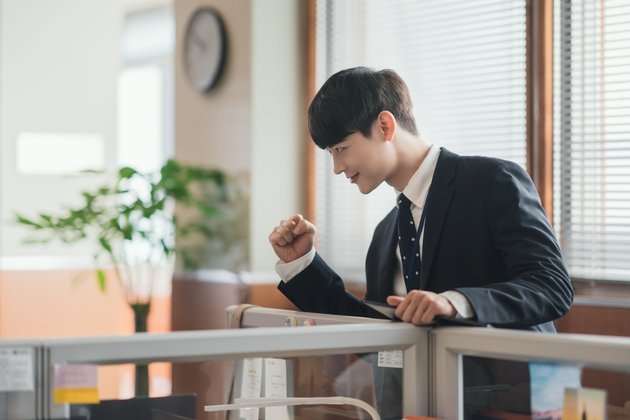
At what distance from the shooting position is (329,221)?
4.59 meters

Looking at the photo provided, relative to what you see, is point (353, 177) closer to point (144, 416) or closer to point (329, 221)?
point (144, 416)

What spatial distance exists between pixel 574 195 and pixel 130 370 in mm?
2335

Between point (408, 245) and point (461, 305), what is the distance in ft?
1.33

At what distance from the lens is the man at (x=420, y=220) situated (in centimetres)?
172

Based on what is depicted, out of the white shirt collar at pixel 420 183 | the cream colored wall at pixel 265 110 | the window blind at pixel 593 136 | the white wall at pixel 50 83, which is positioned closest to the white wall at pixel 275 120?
the cream colored wall at pixel 265 110

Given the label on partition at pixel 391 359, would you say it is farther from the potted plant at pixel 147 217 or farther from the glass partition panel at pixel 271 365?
the potted plant at pixel 147 217

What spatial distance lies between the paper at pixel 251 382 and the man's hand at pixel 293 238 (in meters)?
0.32

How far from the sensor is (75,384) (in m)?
1.29

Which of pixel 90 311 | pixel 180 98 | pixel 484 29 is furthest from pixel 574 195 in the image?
pixel 90 311

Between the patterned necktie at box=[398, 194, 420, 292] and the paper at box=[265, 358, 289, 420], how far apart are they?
378 mm

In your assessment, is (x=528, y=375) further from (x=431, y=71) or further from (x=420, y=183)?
(x=431, y=71)

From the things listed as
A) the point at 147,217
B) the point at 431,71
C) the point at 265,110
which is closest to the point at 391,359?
the point at 431,71

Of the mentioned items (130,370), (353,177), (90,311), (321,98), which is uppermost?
(321,98)

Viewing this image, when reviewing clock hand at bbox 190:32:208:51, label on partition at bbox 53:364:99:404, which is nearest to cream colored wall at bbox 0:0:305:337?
clock hand at bbox 190:32:208:51
